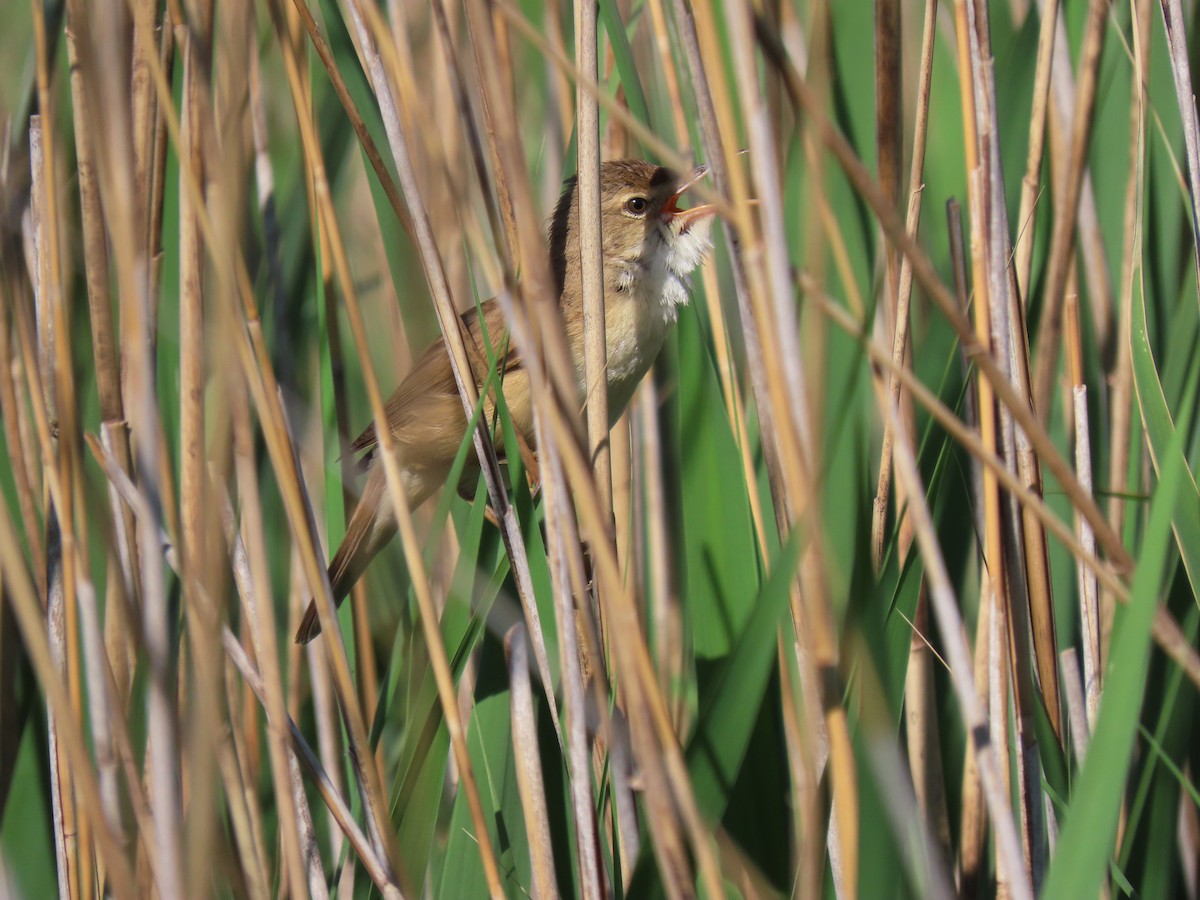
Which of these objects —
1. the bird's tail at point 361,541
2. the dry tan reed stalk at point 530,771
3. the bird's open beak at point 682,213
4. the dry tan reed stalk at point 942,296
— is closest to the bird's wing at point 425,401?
the bird's tail at point 361,541

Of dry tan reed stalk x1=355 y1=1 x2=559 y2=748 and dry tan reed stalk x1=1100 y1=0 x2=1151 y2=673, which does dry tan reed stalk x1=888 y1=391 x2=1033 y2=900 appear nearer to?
dry tan reed stalk x1=355 y1=1 x2=559 y2=748

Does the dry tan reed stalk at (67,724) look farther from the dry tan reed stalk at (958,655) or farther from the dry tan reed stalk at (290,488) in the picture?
the dry tan reed stalk at (958,655)

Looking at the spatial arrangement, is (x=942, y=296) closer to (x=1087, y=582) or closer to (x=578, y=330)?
(x=1087, y=582)

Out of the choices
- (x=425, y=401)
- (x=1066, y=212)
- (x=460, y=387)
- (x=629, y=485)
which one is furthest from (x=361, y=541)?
(x=1066, y=212)

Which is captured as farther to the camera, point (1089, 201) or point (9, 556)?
point (1089, 201)

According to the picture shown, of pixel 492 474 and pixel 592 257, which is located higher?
pixel 592 257

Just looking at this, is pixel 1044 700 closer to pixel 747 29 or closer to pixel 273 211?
pixel 747 29

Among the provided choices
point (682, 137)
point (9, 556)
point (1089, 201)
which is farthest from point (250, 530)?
point (1089, 201)
